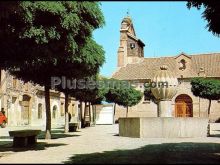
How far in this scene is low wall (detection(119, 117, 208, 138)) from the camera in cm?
1903

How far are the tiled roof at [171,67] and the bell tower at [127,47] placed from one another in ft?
4.61

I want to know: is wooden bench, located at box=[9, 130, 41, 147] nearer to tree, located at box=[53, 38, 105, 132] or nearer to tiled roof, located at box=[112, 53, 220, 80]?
tree, located at box=[53, 38, 105, 132]

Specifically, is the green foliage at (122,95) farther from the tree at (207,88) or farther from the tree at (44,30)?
the tree at (44,30)

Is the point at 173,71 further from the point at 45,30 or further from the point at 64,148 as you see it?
the point at 45,30

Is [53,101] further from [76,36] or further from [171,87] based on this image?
[76,36]

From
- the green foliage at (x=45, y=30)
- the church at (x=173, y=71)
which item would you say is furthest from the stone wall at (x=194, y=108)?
the green foliage at (x=45, y=30)

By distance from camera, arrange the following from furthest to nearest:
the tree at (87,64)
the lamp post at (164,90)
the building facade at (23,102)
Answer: the building facade at (23,102) → the lamp post at (164,90) → the tree at (87,64)

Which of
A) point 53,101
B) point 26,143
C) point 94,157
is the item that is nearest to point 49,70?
point 26,143

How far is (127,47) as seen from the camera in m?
58.9

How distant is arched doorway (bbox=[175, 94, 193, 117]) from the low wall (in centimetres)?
3060

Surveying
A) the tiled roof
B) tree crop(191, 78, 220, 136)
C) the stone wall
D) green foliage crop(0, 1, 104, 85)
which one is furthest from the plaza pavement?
the tiled roof

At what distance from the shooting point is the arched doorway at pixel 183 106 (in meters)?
50.2

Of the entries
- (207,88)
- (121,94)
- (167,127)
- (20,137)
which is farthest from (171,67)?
(20,137)

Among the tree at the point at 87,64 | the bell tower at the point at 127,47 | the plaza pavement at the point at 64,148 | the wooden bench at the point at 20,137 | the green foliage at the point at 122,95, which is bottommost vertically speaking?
the plaza pavement at the point at 64,148
